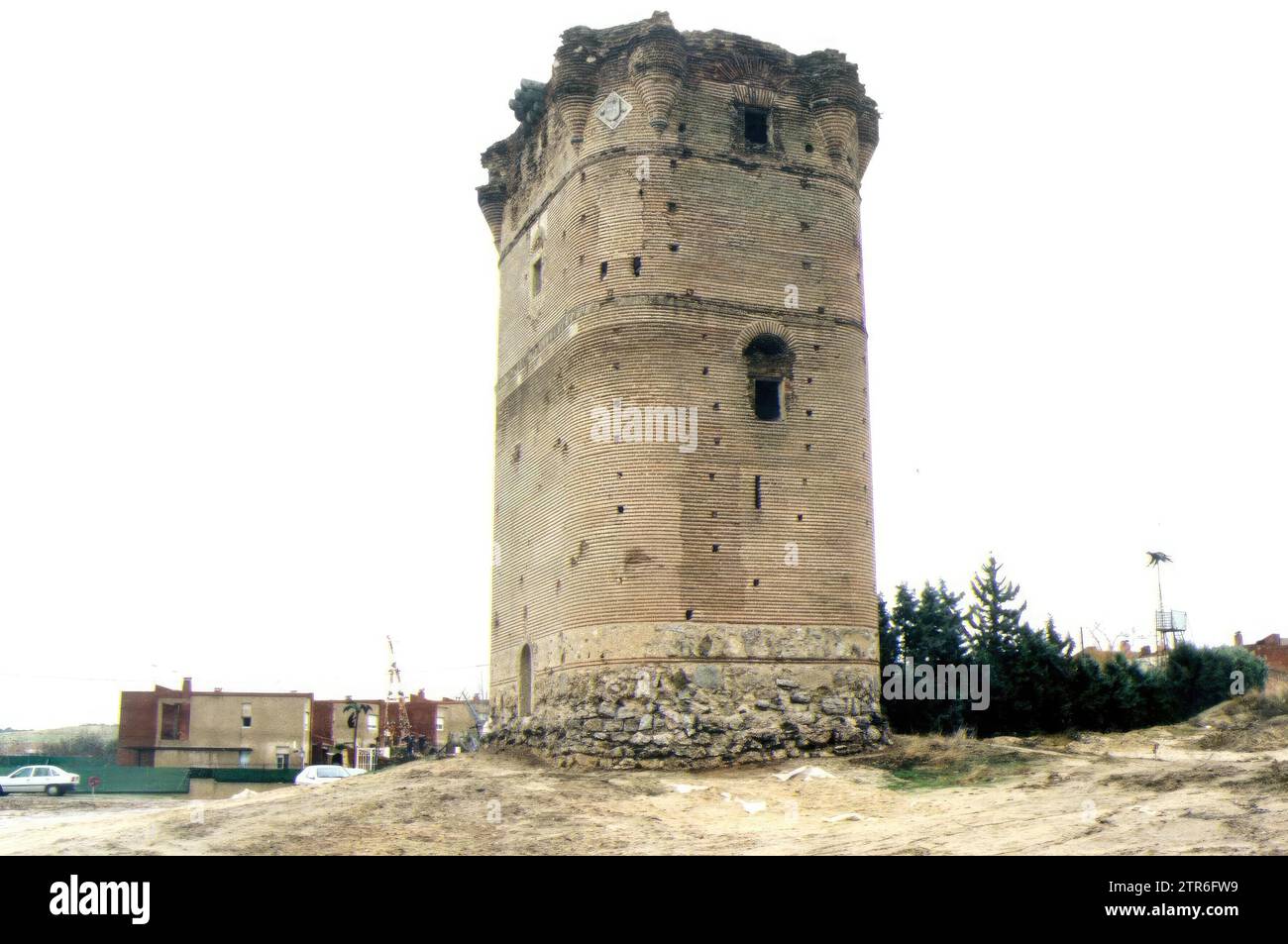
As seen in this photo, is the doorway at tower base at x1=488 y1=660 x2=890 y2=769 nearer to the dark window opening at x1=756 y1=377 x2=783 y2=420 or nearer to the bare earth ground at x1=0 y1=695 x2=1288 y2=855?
the bare earth ground at x1=0 y1=695 x2=1288 y2=855

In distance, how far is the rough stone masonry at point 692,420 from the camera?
2384 cm

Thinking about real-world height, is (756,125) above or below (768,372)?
above

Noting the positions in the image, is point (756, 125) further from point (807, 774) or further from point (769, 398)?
point (807, 774)

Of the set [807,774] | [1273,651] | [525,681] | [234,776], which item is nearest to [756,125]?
[525,681]

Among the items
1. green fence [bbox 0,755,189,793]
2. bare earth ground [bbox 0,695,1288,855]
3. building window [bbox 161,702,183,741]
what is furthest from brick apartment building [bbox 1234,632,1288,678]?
building window [bbox 161,702,183,741]

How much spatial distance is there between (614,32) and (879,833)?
16880mm

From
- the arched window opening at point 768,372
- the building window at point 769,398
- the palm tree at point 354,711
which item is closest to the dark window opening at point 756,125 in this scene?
the arched window opening at point 768,372

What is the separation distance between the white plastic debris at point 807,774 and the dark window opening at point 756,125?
1250 cm

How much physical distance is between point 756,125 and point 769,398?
19.0 feet

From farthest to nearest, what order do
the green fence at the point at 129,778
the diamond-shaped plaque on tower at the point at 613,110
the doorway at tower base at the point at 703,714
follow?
1. the green fence at the point at 129,778
2. the diamond-shaped plaque on tower at the point at 613,110
3. the doorway at tower base at the point at 703,714

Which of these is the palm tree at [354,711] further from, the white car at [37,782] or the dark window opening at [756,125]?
the dark window opening at [756,125]

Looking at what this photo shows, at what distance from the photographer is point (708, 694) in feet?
77.5

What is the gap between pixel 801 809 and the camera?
20.3 meters

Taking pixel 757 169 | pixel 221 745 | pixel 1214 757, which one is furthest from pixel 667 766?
pixel 221 745
